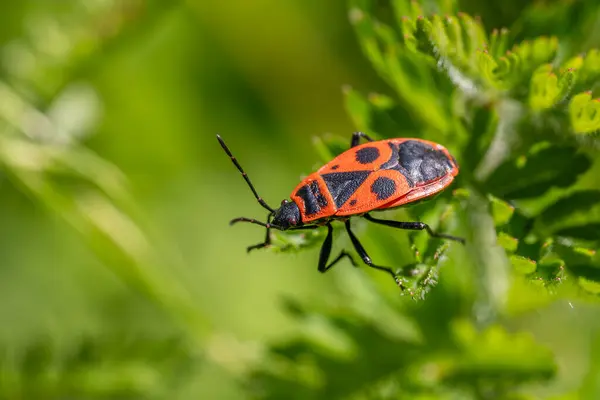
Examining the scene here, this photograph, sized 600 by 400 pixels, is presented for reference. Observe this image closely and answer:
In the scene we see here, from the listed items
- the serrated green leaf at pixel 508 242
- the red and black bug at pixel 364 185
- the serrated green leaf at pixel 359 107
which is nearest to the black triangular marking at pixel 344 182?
the red and black bug at pixel 364 185

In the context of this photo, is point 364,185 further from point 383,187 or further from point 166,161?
point 166,161

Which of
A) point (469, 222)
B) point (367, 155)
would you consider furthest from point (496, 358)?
point (367, 155)

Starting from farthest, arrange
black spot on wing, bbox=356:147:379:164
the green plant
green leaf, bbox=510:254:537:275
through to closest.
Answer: black spot on wing, bbox=356:147:379:164 → the green plant → green leaf, bbox=510:254:537:275

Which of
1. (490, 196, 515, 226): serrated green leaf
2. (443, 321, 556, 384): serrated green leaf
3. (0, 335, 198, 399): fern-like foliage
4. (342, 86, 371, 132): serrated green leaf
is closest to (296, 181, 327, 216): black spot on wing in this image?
(342, 86, 371, 132): serrated green leaf

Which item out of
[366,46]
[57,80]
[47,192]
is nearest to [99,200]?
[47,192]

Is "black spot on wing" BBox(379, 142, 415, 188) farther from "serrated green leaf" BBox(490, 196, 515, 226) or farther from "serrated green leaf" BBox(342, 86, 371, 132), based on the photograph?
"serrated green leaf" BBox(490, 196, 515, 226)

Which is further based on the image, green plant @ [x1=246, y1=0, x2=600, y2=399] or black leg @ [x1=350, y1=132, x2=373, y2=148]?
black leg @ [x1=350, y1=132, x2=373, y2=148]

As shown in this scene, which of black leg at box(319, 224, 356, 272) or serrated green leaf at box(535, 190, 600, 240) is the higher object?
black leg at box(319, 224, 356, 272)

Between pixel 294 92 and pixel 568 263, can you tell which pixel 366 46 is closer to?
pixel 568 263
